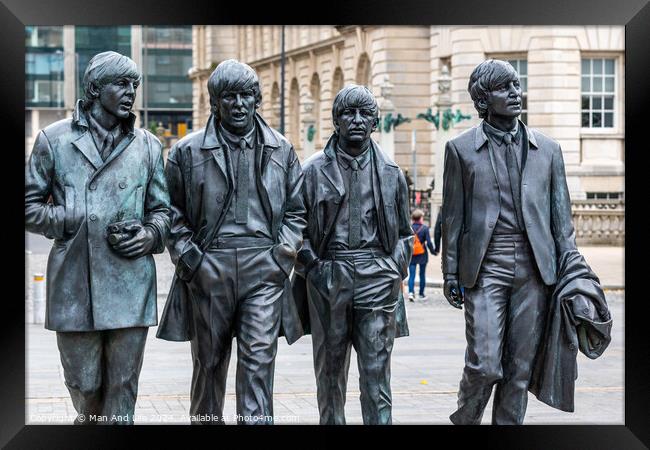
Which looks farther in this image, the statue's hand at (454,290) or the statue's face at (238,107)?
the statue's hand at (454,290)

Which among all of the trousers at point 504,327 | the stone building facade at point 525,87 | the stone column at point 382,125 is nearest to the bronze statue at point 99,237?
the trousers at point 504,327

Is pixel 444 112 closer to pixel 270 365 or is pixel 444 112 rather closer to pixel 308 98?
pixel 308 98

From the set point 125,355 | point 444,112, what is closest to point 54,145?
point 125,355

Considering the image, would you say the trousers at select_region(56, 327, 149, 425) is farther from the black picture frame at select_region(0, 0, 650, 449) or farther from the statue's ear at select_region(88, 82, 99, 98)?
the statue's ear at select_region(88, 82, 99, 98)

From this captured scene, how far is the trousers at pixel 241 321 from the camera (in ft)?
28.3

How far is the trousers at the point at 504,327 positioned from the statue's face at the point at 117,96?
2.48m

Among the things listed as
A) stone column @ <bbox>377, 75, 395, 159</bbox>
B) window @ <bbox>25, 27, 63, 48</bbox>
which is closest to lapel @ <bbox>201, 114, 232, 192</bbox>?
stone column @ <bbox>377, 75, 395, 159</bbox>

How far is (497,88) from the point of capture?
→ 8984 millimetres

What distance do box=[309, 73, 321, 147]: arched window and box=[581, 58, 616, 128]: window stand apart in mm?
12365

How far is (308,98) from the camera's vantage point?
2092 inches

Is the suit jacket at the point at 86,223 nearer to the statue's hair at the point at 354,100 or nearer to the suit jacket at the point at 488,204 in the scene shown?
the statue's hair at the point at 354,100

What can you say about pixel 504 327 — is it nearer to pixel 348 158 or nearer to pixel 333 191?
pixel 333 191

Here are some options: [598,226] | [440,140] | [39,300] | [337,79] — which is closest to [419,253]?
[39,300]
